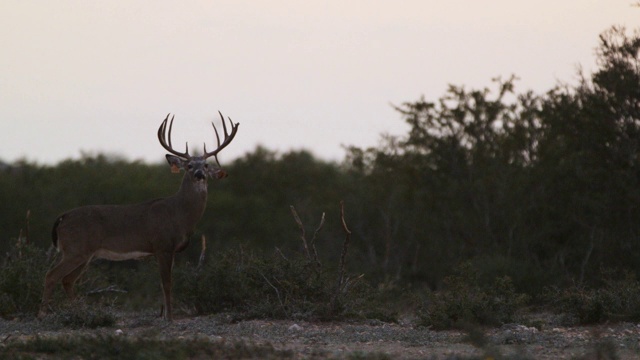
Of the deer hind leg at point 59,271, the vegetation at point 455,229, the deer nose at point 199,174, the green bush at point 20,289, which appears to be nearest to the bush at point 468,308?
the vegetation at point 455,229

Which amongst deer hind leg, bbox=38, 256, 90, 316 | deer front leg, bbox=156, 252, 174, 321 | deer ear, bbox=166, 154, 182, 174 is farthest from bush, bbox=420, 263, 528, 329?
deer hind leg, bbox=38, 256, 90, 316

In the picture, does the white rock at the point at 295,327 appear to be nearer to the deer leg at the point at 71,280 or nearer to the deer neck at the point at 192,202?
the deer neck at the point at 192,202

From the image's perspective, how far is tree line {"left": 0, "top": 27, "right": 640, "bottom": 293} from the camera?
21.8 meters

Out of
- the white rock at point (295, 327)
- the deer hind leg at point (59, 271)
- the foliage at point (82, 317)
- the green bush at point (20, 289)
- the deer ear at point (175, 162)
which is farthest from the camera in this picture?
the green bush at point (20, 289)

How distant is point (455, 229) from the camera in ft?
82.3

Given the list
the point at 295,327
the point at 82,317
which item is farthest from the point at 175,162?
the point at 295,327

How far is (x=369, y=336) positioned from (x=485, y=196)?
40.1 ft

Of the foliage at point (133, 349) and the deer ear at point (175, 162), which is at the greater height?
the deer ear at point (175, 162)

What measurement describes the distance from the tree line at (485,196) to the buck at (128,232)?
66.0 inches

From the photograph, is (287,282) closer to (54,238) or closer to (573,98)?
(54,238)

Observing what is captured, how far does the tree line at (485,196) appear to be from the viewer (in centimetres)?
2178

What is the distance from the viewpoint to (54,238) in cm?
1512

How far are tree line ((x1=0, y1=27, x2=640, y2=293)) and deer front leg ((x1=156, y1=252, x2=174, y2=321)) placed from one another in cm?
194

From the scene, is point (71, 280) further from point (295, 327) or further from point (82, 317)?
point (295, 327)
